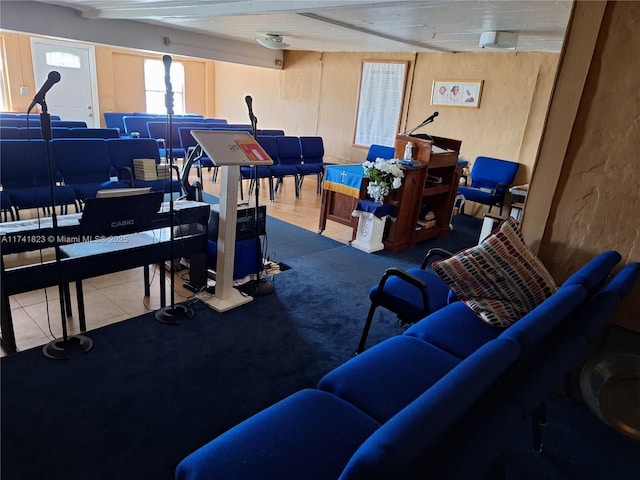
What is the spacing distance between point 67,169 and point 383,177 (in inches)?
122

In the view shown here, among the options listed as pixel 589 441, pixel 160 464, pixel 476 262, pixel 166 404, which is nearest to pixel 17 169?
pixel 166 404

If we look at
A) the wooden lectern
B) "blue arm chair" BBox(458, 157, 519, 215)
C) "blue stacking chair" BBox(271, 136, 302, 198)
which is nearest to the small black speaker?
the wooden lectern

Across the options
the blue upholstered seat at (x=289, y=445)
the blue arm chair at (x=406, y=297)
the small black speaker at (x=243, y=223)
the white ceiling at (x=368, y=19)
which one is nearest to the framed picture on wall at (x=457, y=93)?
the white ceiling at (x=368, y=19)

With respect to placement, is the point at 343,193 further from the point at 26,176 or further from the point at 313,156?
the point at 26,176

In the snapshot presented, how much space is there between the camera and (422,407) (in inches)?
35.7

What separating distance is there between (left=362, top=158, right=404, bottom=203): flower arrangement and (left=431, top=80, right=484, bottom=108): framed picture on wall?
102 inches

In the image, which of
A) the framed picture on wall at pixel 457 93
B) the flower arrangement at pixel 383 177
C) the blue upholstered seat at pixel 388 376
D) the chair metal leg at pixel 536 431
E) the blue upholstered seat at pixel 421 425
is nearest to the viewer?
the blue upholstered seat at pixel 421 425

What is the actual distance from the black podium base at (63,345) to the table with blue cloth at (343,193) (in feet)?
8.94

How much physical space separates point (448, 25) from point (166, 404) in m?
4.10

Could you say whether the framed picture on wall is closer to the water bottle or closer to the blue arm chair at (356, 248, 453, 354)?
the water bottle

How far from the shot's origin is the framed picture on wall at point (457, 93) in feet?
19.1

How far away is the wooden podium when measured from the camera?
13.8 feet

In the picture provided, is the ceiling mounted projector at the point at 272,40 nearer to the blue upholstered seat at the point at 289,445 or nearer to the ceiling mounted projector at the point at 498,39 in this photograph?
the ceiling mounted projector at the point at 498,39

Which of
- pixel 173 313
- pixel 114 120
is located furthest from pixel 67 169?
pixel 114 120
